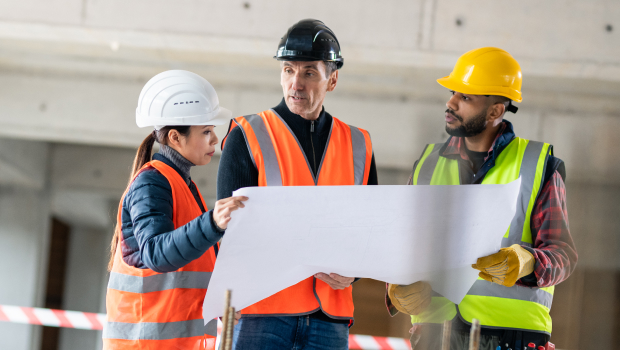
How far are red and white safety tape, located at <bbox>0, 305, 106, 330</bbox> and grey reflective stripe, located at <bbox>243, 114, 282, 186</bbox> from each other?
13.6 ft

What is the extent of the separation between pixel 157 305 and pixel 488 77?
1461 mm

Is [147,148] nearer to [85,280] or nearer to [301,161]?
[301,161]

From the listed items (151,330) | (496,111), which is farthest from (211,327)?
(496,111)

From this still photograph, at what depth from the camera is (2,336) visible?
315 inches

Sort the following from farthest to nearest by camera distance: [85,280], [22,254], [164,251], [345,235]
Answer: [85,280] → [22,254] → [164,251] → [345,235]

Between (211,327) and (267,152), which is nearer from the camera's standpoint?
(267,152)

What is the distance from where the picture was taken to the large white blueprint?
1.26m

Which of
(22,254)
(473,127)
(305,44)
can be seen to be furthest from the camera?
→ (22,254)

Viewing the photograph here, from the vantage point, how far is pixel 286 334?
1.71 m

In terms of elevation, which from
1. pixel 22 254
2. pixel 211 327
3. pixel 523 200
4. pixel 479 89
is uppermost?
pixel 479 89

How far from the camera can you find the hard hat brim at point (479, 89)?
2.05 metres

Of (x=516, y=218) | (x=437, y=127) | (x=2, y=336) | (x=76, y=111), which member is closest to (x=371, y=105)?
(x=76, y=111)

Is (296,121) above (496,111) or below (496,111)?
below

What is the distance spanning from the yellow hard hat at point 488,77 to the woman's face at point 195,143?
94 cm
